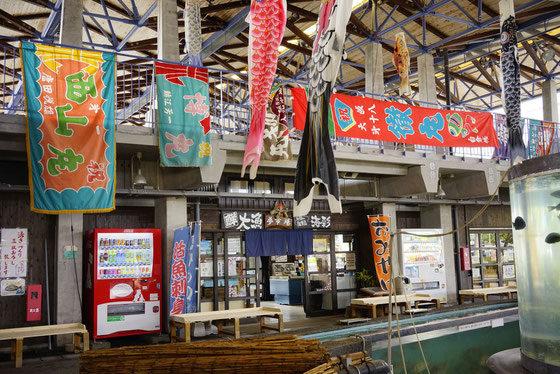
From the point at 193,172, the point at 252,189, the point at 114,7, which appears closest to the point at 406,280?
the point at 252,189

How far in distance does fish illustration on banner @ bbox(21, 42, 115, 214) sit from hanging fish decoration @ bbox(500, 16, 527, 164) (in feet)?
31.3

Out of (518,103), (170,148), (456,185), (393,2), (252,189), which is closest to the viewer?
(170,148)

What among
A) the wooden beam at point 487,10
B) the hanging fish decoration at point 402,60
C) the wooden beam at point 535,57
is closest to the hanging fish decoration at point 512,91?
the hanging fish decoration at point 402,60

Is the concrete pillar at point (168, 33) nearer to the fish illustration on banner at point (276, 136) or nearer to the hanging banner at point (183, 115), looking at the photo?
the hanging banner at point (183, 115)

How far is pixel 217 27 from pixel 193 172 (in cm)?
781

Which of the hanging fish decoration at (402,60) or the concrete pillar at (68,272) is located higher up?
the hanging fish decoration at (402,60)

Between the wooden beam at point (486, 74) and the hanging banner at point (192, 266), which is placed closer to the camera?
the hanging banner at point (192, 266)

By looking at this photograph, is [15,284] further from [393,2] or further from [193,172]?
[393,2]

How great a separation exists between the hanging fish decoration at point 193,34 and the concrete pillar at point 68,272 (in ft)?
13.0

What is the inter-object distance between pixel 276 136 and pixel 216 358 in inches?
256

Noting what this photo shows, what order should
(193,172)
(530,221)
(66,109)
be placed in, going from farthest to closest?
(193,172) → (66,109) → (530,221)

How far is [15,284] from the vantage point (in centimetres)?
898

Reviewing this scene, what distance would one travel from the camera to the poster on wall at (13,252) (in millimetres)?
8898

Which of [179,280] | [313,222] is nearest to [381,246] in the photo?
[313,222]
